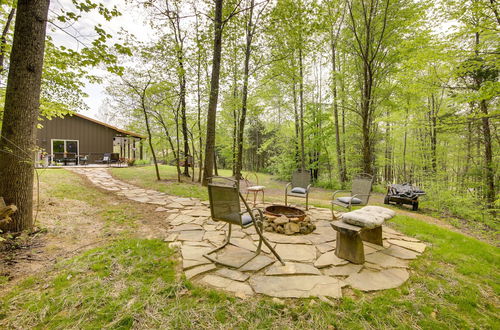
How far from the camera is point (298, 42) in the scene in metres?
7.36

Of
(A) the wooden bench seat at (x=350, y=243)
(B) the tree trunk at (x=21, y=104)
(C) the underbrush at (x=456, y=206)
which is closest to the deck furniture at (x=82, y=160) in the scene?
(B) the tree trunk at (x=21, y=104)

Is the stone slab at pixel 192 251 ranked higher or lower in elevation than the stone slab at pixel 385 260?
higher

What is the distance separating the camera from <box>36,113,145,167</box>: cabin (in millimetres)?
13891

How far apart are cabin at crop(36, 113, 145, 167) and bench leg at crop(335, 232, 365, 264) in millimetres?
13732

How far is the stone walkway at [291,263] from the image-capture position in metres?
2.06

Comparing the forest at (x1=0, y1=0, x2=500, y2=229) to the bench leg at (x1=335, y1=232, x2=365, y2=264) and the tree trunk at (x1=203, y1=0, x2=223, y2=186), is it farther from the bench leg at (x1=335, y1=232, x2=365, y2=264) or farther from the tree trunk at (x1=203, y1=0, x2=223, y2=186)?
the bench leg at (x1=335, y1=232, x2=365, y2=264)

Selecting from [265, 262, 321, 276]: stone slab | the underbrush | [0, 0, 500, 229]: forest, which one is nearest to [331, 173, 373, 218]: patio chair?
[265, 262, 321, 276]: stone slab

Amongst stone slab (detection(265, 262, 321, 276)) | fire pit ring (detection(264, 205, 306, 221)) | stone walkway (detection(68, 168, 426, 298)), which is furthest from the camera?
fire pit ring (detection(264, 205, 306, 221))

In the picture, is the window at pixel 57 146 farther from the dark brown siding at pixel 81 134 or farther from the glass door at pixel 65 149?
the dark brown siding at pixel 81 134

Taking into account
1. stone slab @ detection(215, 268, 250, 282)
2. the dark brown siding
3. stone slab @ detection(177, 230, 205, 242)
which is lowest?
stone slab @ detection(215, 268, 250, 282)

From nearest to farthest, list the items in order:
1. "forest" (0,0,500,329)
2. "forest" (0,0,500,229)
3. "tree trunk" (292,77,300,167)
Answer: "forest" (0,0,500,329) → "forest" (0,0,500,229) → "tree trunk" (292,77,300,167)

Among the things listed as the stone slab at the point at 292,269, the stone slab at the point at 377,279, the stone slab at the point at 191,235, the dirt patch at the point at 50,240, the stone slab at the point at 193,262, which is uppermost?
the dirt patch at the point at 50,240

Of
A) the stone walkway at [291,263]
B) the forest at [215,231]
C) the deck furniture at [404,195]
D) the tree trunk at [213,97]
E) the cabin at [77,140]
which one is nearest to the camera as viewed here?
the forest at [215,231]

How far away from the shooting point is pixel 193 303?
1.77m
